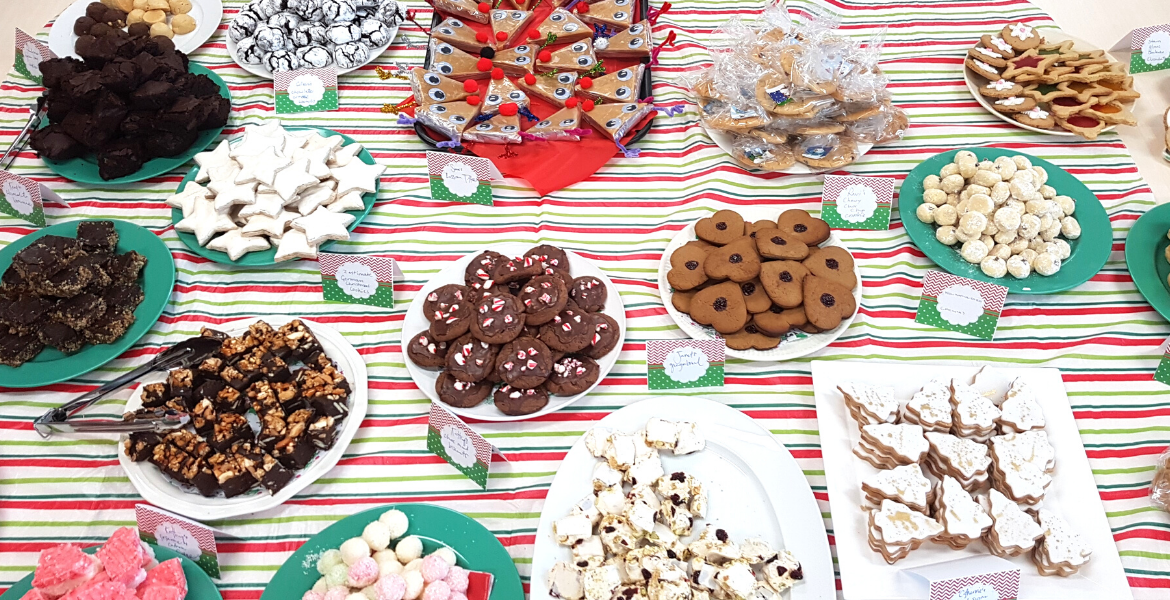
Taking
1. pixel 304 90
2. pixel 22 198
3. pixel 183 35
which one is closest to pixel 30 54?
pixel 183 35

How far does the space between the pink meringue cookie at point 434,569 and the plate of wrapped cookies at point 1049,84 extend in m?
2.81

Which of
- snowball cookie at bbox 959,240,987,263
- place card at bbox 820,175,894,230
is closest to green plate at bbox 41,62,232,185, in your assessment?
place card at bbox 820,175,894,230

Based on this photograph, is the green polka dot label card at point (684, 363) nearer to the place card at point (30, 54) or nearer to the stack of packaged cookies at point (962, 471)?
the stack of packaged cookies at point (962, 471)

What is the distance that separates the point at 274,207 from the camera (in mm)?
2713

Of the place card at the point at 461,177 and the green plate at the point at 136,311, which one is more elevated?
the place card at the point at 461,177

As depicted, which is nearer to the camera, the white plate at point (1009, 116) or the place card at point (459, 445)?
the place card at point (459, 445)

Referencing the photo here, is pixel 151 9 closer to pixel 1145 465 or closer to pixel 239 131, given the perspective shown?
pixel 239 131

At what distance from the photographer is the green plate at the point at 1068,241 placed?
2.57 m

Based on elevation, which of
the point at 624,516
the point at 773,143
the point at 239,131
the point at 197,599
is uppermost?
the point at 773,143

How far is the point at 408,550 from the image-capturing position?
1.98 m

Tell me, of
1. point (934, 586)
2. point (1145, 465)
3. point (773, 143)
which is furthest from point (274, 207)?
point (1145, 465)

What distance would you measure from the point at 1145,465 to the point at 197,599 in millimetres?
2703

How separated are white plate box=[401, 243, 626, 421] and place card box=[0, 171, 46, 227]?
5.01ft

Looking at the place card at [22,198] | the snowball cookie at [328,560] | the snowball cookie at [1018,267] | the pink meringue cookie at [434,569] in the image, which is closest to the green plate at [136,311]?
the place card at [22,198]
